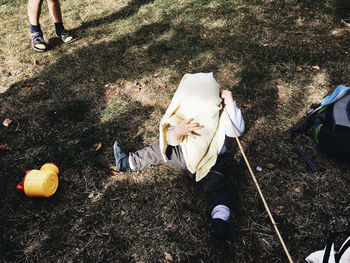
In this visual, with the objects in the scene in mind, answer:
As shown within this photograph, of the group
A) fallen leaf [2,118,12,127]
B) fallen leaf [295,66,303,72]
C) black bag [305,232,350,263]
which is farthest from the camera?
fallen leaf [295,66,303,72]

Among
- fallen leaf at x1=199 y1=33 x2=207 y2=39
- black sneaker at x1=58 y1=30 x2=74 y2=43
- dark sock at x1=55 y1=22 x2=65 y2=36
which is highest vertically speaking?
dark sock at x1=55 y1=22 x2=65 y2=36

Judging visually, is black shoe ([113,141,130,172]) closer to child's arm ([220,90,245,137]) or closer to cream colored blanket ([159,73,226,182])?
cream colored blanket ([159,73,226,182])

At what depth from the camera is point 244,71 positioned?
3959mm

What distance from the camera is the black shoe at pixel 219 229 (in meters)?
2.24

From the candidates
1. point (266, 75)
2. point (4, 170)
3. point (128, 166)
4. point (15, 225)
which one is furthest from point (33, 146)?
point (266, 75)

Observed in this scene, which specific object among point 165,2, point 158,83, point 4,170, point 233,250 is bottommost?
point 233,250

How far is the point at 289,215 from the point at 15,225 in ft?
8.90

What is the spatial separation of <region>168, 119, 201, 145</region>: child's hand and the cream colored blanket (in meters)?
0.08

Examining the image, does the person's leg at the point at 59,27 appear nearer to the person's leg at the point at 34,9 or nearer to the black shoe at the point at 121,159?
the person's leg at the point at 34,9

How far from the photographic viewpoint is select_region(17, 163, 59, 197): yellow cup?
2.45 m

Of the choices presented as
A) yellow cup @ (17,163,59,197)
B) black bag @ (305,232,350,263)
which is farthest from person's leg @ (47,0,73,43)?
black bag @ (305,232,350,263)

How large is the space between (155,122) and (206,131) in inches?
49.1

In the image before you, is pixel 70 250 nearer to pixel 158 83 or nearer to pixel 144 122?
pixel 144 122

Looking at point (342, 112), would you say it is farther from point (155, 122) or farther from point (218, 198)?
point (155, 122)
